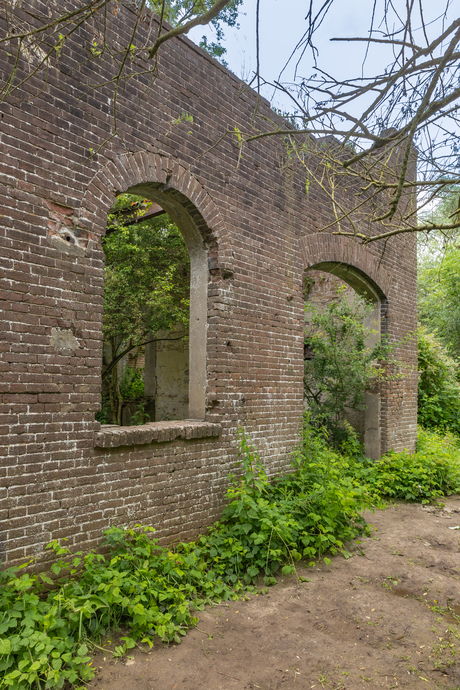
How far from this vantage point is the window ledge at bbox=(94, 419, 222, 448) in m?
3.71

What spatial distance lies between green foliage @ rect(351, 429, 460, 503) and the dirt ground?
6.96 ft

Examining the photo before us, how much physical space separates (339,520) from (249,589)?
1418 mm

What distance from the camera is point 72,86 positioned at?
3.68 meters

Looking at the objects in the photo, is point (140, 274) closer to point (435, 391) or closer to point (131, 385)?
point (131, 385)

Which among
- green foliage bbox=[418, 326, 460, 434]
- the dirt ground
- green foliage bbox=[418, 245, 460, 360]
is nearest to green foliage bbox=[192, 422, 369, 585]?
the dirt ground

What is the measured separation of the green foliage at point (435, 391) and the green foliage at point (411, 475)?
276 centimetres

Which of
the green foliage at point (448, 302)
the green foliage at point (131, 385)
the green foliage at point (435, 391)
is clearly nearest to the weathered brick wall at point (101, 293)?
the green foliage at point (131, 385)

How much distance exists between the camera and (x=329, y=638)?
3.23 meters

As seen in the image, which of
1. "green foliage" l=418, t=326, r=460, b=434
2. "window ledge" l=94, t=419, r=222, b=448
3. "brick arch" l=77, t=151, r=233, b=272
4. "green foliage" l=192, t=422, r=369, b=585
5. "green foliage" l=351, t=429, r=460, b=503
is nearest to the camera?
"window ledge" l=94, t=419, r=222, b=448

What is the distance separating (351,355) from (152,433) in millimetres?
4151

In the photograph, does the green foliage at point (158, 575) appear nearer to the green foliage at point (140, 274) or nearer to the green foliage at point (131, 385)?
the green foliage at point (140, 274)

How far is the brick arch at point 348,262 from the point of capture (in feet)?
21.2

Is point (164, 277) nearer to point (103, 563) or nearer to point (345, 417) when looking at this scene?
point (345, 417)

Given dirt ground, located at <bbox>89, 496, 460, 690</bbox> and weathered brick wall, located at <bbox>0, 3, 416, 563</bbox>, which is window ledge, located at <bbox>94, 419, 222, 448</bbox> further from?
dirt ground, located at <bbox>89, 496, 460, 690</bbox>
